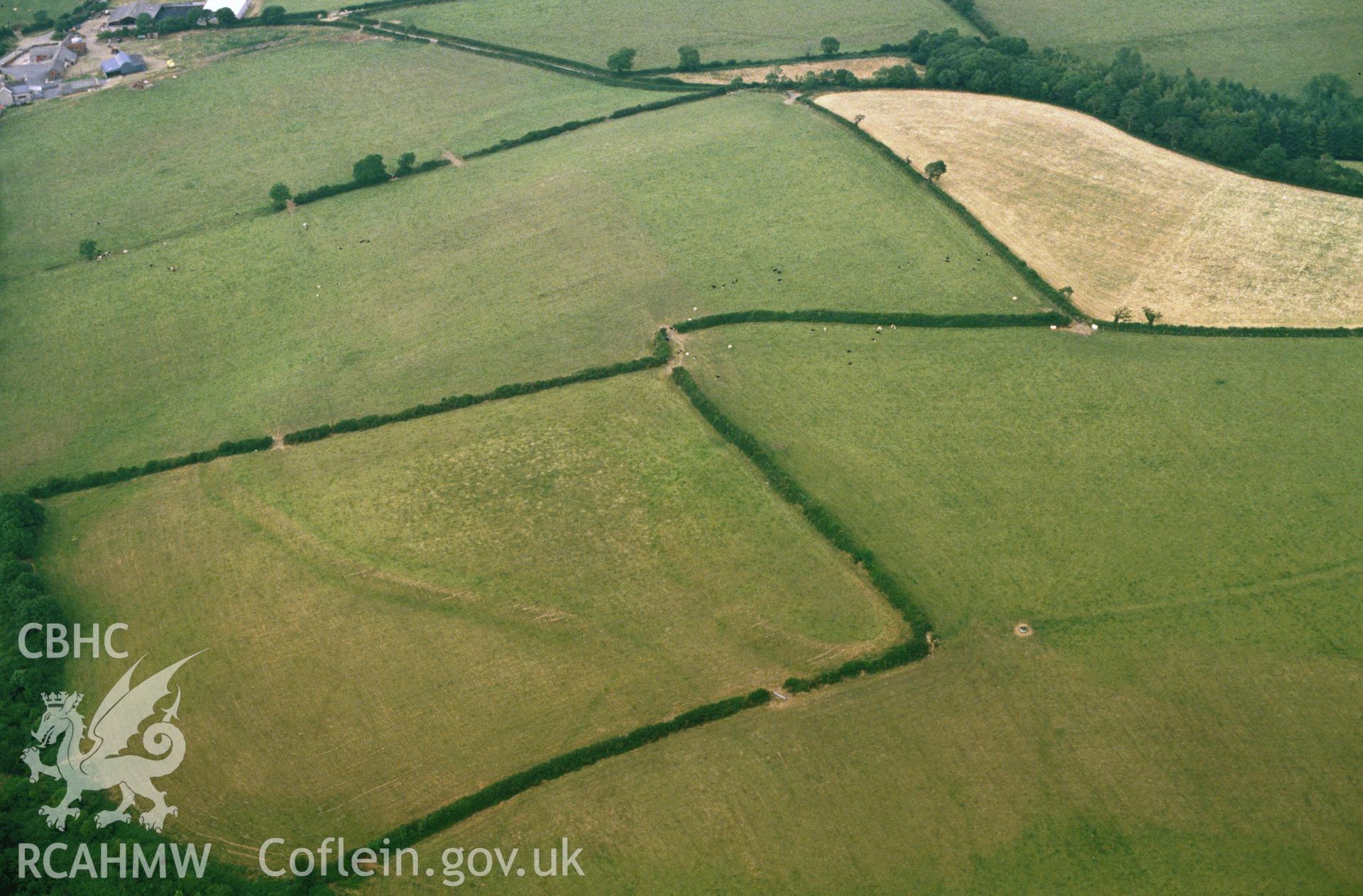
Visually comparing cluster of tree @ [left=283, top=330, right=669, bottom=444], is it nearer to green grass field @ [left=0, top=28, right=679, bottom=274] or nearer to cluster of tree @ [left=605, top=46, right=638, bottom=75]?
green grass field @ [left=0, top=28, right=679, bottom=274]

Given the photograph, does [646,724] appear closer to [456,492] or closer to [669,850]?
[669,850]

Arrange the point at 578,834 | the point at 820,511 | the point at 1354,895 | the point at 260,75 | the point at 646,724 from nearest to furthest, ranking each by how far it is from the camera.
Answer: the point at 1354,895 < the point at 578,834 < the point at 646,724 < the point at 820,511 < the point at 260,75

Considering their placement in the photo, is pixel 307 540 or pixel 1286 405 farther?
pixel 1286 405

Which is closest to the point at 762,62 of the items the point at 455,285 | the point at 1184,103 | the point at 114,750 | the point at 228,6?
the point at 1184,103

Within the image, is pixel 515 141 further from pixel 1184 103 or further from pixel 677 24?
pixel 1184 103

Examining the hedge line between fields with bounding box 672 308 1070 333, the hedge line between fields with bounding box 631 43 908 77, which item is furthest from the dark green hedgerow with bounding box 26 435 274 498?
the hedge line between fields with bounding box 631 43 908 77

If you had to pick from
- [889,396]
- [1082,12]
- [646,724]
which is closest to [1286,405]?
[889,396]

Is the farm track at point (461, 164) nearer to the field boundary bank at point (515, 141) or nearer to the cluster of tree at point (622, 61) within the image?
the cluster of tree at point (622, 61)
